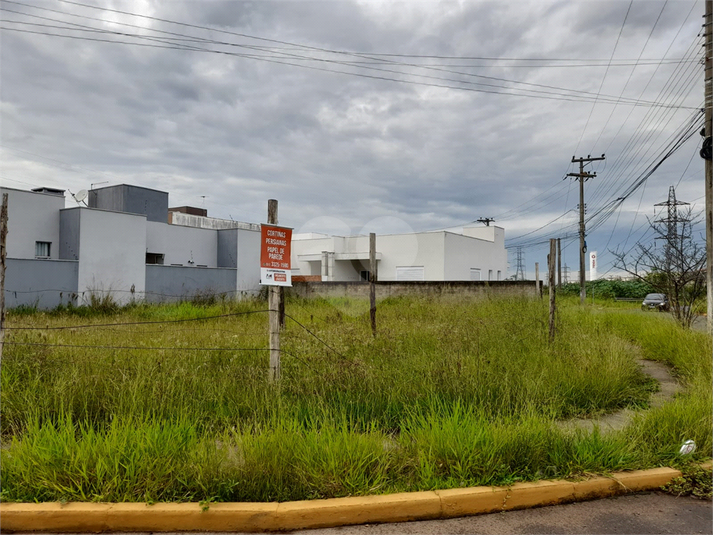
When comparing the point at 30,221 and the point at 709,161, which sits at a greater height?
the point at 709,161

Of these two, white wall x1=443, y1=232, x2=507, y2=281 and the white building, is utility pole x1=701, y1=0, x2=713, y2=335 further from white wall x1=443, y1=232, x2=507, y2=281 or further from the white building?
white wall x1=443, y1=232, x2=507, y2=281

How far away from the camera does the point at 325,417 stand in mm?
4168

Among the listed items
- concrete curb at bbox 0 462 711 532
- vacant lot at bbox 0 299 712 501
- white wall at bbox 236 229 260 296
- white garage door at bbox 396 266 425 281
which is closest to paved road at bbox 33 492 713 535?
concrete curb at bbox 0 462 711 532

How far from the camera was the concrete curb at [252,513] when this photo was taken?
3.20 meters

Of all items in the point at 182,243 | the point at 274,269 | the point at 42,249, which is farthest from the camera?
the point at 182,243

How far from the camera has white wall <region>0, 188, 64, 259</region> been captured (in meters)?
18.7

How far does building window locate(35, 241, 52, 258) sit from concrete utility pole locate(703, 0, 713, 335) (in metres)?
23.0

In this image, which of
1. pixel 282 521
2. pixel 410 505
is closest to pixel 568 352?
pixel 410 505

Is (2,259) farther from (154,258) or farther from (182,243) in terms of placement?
(182,243)

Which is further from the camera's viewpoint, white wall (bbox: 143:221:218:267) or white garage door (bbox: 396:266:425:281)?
white garage door (bbox: 396:266:425:281)

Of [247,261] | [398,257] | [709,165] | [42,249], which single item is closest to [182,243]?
[247,261]

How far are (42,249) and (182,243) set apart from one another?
7235 millimetres

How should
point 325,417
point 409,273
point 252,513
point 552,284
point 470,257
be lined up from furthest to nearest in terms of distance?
point 470,257
point 409,273
point 552,284
point 325,417
point 252,513

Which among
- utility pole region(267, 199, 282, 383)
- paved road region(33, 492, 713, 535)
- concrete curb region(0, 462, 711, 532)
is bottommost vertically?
paved road region(33, 492, 713, 535)
